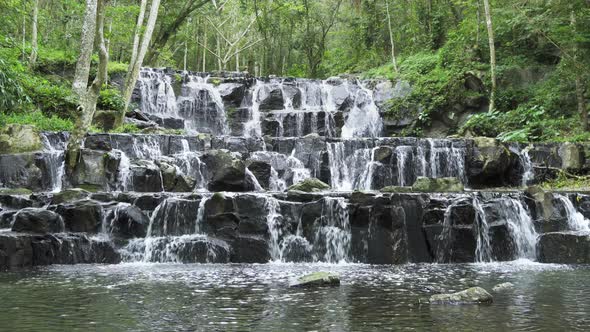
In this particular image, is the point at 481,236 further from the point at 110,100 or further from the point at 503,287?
the point at 110,100

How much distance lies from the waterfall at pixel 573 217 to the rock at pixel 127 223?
9.88m

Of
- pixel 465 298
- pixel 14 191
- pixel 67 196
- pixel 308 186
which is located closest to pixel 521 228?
pixel 308 186

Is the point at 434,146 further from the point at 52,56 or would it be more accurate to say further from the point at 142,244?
the point at 52,56

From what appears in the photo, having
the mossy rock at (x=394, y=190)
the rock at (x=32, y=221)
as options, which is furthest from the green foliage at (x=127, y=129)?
the mossy rock at (x=394, y=190)

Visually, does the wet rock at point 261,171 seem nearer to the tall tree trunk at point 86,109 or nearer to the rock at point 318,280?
the tall tree trunk at point 86,109

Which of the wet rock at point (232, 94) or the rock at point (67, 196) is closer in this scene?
the rock at point (67, 196)

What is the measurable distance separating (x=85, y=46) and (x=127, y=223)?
7.42 metres

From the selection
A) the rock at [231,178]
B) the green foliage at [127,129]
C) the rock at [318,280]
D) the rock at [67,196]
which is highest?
the green foliage at [127,129]

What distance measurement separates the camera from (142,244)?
39.7ft

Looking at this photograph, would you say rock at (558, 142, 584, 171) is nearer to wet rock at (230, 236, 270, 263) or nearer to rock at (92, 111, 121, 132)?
wet rock at (230, 236, 270, 263)

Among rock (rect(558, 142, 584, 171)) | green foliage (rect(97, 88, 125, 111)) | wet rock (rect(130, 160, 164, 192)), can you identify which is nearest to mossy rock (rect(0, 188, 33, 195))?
wet rock (rect(130, 160, 164, 192))

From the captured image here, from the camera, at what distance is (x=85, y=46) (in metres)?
17.0

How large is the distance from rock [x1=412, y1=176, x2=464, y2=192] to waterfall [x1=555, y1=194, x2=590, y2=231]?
255cm

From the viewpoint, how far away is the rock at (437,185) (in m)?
14.9
